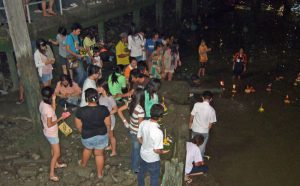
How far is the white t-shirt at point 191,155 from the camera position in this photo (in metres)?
7.18

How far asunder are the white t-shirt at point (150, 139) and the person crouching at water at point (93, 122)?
0.72 metres

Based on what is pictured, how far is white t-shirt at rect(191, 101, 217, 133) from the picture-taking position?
283 inches

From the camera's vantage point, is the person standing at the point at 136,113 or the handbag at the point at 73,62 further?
the handbag at the point at 73,62

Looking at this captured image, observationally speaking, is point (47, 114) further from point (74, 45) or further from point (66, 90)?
point (74, 45)

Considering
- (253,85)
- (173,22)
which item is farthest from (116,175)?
(173,22)

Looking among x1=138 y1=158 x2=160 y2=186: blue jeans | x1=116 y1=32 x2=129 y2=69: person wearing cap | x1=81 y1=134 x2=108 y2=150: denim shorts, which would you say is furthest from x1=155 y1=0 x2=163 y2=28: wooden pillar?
x1=138 y1=158 x2=160 y2=186: blue jeans

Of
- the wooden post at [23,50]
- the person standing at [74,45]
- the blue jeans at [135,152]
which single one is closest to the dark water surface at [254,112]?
the blue jeans at [135,152]

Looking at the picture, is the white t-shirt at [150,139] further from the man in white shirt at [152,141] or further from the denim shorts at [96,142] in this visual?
the denim shorts at [96,142]

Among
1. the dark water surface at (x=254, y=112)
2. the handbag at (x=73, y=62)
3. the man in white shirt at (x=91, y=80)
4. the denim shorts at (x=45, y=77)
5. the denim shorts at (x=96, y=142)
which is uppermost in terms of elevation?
the man in white shirt at (x=91, y=80)

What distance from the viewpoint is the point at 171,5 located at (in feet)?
85.2

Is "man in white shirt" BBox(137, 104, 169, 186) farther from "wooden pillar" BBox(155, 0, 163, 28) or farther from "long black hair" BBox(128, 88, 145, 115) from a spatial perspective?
"wooden pillar" BBox(155, 0, 163, 28)

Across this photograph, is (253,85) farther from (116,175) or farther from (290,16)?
(290,16)

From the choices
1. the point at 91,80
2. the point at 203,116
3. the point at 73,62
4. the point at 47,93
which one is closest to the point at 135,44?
the point at 73,62

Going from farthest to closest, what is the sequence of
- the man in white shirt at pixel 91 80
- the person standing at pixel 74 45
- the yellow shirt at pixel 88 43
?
the yellow shirt at pixel 88 43
the person standing at pixel 74 45
the man in white shirt at pixel 91 80
